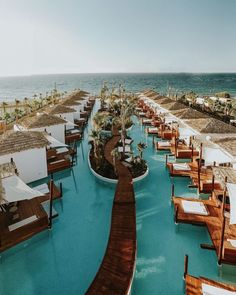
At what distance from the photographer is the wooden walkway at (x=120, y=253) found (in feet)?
26.0

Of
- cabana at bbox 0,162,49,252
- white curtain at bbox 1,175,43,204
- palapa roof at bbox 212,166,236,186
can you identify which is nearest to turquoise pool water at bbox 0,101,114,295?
cabana at bbox 0,162,49,252

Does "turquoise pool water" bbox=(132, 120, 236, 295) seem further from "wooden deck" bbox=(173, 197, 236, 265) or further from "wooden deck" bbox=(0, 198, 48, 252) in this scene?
"wooden deck" bbox=(0, 198, 48, 252)

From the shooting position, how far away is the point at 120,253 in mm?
9430

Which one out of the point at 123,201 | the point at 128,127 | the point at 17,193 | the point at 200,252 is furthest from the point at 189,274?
the point at 128,127

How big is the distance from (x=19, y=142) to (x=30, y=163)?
158 cm

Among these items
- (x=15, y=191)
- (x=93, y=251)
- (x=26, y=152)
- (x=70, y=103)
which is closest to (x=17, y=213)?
(x=15, y=191)

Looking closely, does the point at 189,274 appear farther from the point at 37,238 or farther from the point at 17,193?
the point at 17,193

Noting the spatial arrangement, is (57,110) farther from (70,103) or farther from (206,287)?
(206,287)

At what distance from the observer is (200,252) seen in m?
10.5

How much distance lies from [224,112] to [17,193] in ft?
110

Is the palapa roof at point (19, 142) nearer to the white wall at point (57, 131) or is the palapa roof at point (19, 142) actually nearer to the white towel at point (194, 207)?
the white wall at point (57, 131)

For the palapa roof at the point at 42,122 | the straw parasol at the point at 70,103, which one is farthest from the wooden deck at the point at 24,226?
the straw parasol at the point at 70,103

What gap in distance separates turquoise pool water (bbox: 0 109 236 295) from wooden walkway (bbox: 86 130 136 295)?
79 cm

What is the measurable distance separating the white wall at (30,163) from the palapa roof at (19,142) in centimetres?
36
